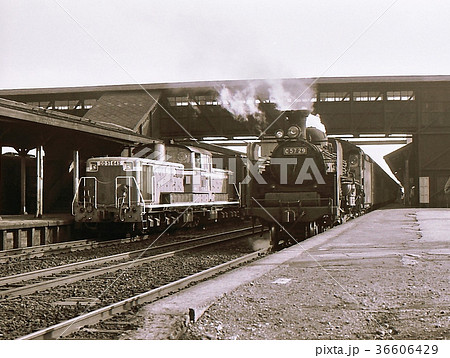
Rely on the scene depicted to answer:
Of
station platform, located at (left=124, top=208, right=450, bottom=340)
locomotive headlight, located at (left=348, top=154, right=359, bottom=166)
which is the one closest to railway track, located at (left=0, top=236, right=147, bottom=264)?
station platform, located at (left=124, top=208, right=450, bottom=340)

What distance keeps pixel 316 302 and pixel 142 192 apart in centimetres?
1313

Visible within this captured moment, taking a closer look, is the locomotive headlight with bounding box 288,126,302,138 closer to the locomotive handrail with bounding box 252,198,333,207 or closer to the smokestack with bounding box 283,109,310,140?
the smokestack with bounding box 283,109,310,140

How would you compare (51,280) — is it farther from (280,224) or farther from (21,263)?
(280,224)

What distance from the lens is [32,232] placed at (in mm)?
17125

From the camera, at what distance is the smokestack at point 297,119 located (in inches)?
578

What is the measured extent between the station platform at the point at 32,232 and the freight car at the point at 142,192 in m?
0.88

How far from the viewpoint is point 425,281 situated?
7387 mm

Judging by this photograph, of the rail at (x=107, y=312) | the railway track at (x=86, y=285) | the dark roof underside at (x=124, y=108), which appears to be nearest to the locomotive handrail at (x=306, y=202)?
the railway track at (x=86, y=285)

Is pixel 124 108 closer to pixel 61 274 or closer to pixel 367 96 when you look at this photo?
pixel 367 96

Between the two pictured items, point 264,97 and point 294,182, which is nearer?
point 294,182

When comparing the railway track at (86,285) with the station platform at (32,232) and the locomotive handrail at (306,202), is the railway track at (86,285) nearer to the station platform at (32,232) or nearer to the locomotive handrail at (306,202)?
the locomotive handrail at (306,202)

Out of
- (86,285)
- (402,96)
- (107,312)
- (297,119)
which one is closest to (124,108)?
(402,96)

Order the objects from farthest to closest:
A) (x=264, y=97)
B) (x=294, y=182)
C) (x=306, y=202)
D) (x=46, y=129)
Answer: (x=264, y=97), (x=46, y=129), (x=294, y=182), (x=306, y=202)

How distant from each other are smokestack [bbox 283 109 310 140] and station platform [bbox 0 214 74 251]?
27.7 feet
